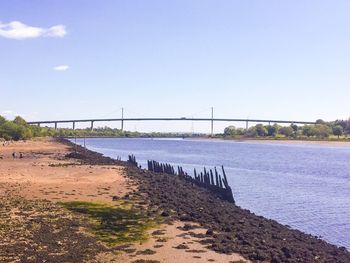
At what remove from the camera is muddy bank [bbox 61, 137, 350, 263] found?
17078mm

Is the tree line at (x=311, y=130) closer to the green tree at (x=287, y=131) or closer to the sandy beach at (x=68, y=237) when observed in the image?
the green tree at (x=287, y=131)

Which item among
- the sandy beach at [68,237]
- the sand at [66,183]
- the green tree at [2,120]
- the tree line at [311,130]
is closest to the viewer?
the sandy beach at [68,237]

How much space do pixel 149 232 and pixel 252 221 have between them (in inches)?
245

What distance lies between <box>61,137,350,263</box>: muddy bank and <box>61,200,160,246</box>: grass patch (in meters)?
1.47

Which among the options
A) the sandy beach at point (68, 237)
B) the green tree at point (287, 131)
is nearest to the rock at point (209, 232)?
the sandy beach at point (68, 237)

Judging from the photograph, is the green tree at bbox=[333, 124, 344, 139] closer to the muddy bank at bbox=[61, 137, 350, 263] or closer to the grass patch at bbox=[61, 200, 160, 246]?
the muddy bank at bbox=[61, 137, 350, 263]

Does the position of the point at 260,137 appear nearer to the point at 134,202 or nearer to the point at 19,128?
the point at 19,128

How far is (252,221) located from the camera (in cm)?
2333

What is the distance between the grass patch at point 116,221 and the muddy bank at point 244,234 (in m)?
1.47

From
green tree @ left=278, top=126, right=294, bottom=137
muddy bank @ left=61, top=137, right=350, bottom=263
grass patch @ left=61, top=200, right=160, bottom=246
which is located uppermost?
green tree @ left=278, top=126, right=294, bottom=137

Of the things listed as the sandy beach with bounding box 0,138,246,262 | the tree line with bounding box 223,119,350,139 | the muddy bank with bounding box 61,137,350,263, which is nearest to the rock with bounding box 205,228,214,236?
the muddy bank with bounding box 61,137,350,263

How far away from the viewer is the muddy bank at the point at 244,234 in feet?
56.0

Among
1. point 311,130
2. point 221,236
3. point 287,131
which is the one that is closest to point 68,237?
point 221,236

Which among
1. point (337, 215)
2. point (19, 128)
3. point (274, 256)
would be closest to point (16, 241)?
point (274, 256)
